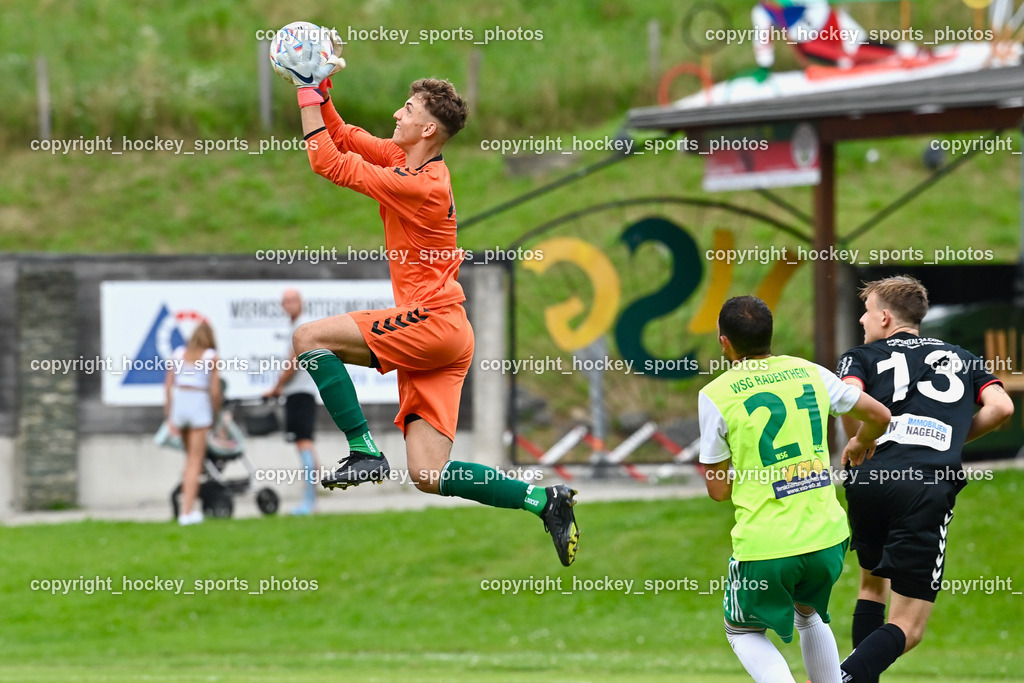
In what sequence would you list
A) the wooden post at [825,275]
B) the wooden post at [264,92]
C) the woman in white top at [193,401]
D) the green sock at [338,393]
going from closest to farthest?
the green sock at [338,393], the woman in white top at [193,401], the wooden post at [825,275], the wooden post at [264,92]

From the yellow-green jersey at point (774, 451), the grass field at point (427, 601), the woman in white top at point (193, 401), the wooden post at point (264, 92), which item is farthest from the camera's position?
the wooden post at point (264, 92)

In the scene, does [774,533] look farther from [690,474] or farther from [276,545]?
[690,474]

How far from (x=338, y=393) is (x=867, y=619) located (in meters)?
2.91

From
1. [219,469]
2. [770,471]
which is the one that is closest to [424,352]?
[770,471]

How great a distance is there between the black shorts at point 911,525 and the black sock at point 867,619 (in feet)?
1.35

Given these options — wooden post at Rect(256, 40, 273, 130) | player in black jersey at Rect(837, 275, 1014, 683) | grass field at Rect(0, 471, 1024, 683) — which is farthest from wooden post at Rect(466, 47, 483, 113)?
player in black jersey at Rect(837, 275, 1014, 683)

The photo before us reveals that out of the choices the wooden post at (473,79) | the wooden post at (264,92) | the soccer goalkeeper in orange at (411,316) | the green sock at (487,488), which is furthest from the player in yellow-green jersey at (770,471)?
the wooden post at (473,79)

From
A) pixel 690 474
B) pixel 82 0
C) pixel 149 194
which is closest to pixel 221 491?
pixel 690 474

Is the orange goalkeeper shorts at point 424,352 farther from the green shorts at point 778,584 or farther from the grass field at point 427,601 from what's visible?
the grass field at point 427,601

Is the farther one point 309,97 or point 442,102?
point 442,102

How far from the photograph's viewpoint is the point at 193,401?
1251cm

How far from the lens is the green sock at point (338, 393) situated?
19.7 feet

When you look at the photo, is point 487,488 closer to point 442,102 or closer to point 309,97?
point 442,102

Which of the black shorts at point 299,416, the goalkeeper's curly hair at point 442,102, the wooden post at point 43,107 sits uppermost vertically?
the wooden post at point 43,107
